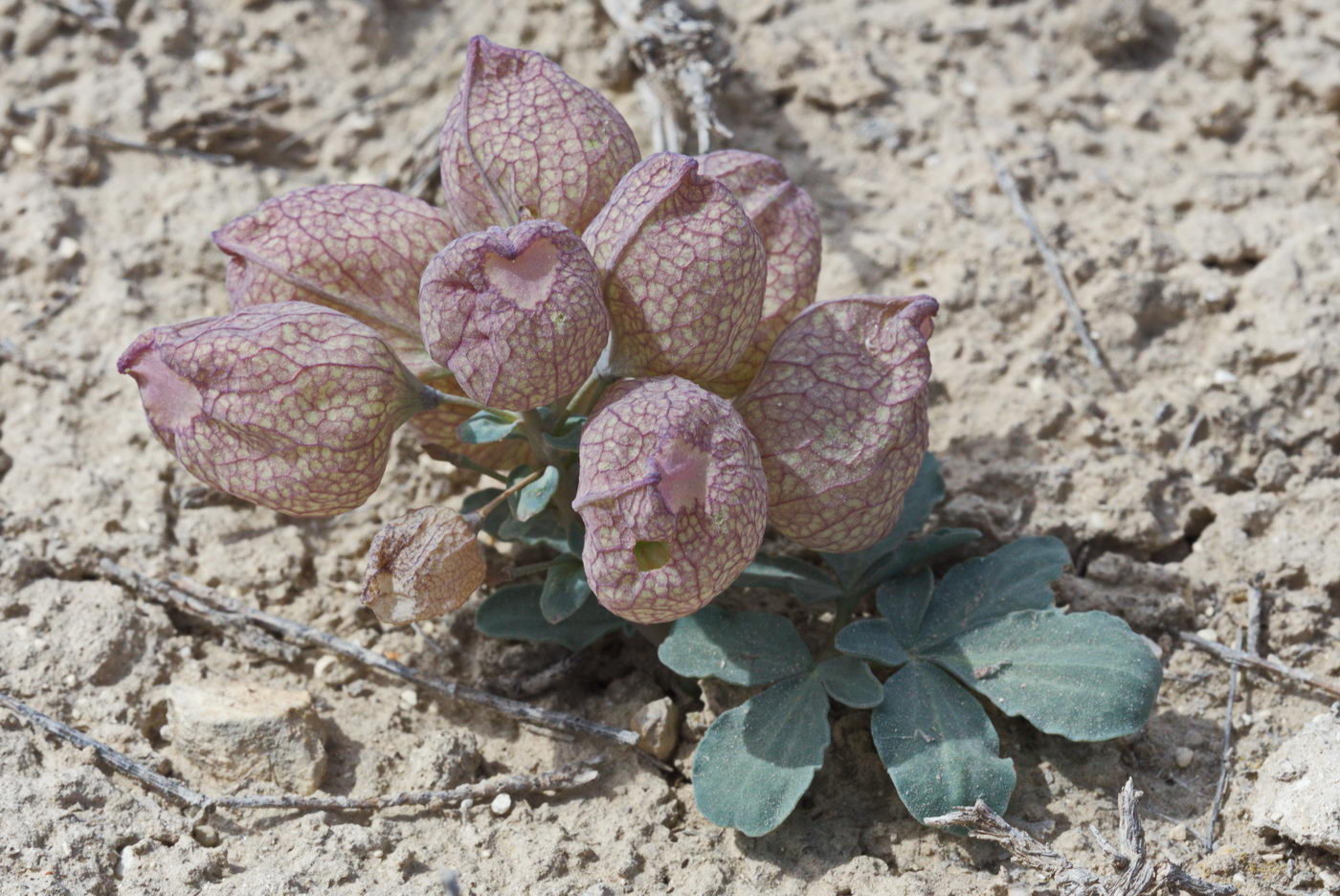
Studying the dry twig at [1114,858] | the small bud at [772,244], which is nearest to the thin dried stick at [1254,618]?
the dry twig at [1114,858]

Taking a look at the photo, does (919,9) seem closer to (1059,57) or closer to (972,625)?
(1059,57)

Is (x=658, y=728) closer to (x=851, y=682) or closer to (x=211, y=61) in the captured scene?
(x=851, y=682)

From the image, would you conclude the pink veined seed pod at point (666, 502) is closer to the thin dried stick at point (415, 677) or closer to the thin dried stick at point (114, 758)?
the thin dried stick at point (415, 677)

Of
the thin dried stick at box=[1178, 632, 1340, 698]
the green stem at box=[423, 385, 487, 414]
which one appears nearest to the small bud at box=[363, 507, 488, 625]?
the green stem at box=[423, 385, 487, 414]

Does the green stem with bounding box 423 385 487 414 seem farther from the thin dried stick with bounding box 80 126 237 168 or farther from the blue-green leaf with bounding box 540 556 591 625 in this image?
the thin dried stick with bounding box 80 126 237 168

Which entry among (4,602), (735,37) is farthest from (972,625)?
(735,37)
